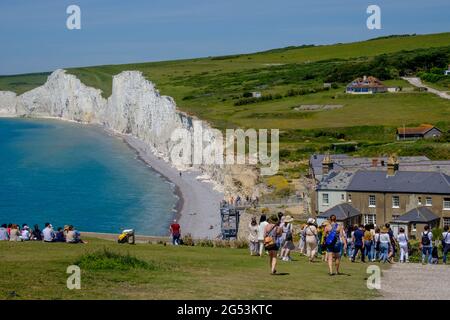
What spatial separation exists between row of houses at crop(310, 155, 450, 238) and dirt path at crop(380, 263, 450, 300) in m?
25.2

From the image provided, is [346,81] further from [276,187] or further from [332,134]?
[276,187]

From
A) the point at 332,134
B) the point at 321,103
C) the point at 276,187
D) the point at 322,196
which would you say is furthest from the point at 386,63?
the point at 322,196

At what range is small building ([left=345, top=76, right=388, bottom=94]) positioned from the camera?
135 m

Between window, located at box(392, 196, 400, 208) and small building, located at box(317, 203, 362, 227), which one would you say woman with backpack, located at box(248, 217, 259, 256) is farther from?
window, located at box(392, 196, 400, 208)

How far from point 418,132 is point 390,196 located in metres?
43.5

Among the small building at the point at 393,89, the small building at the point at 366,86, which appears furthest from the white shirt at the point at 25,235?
the small building at the point at 393,89

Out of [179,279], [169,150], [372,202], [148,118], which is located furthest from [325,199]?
[148,118]

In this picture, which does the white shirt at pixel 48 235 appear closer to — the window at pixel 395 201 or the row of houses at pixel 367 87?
the window at pixel 395 201

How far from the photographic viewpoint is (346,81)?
150125 mm

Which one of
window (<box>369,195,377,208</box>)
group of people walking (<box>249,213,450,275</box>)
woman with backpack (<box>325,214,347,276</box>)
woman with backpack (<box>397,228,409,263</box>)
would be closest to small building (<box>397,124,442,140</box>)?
window (<box>369,195,377,208</box>)

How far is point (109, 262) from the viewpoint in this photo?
70.9 feet

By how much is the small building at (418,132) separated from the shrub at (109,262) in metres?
77.5

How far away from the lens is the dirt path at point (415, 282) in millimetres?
20016

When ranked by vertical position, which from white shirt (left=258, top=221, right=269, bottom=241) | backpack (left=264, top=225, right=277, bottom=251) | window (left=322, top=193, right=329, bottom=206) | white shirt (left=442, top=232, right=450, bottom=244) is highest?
→ backpack (left=264, top=225, right=277, bottom=251)
